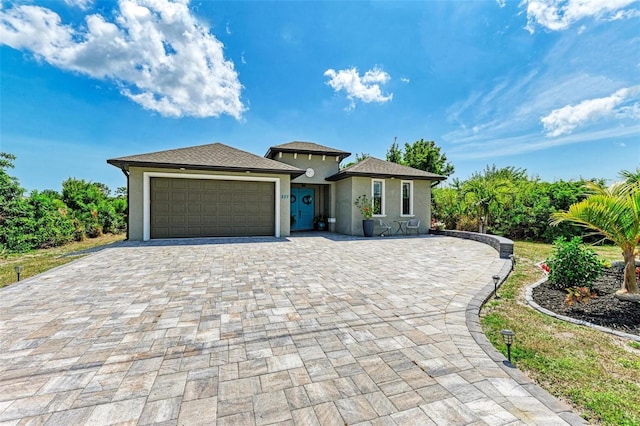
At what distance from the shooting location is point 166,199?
1045 cm

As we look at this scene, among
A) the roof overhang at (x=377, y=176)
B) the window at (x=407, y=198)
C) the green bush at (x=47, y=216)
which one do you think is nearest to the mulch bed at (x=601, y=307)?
the roof overhang at (x=377, y=176)

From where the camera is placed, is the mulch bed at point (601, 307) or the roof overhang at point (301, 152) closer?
the mulch bed at point (601, 307)

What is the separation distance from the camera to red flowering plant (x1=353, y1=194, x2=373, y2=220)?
12501 millimetres

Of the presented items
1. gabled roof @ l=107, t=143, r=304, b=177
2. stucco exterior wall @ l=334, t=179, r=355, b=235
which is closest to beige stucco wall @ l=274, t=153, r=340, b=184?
stucco exterior wall @ l=334, t=179, r=355, b=235

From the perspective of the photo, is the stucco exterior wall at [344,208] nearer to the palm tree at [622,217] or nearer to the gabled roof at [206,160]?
the gabled roof at [206,160]

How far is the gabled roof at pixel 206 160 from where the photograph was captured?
9.70 m

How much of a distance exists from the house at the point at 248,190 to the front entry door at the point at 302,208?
59 millimetres

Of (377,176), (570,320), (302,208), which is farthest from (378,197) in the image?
(570,320)

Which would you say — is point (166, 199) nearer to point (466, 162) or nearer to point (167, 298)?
point (167, 298)

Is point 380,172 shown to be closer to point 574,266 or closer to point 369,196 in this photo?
point 369,196

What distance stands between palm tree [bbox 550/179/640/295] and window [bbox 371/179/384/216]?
8987 mm

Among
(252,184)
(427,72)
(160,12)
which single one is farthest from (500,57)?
(160,12)

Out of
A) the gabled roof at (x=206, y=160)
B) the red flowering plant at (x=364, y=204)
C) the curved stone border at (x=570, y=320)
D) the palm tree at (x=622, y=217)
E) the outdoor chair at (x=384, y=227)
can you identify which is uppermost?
the gabled roof at (x=206, y=160)

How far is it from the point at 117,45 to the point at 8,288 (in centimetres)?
836
